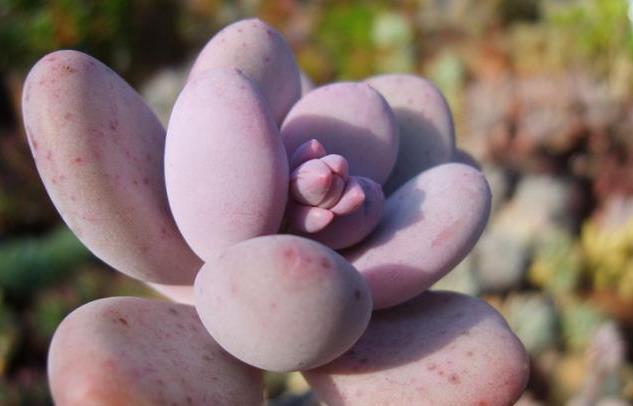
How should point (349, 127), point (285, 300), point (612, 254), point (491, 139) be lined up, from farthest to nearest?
point (491, 139) < point (612, 254) < point (349, 127) < point (285, 300)

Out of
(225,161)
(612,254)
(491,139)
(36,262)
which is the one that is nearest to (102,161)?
(225,161)

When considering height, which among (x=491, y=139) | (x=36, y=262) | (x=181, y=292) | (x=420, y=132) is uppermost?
(x=420, y=132)

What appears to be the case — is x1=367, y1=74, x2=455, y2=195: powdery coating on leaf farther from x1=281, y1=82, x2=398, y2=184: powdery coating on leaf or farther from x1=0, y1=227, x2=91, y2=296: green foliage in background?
x1=0, y1=227, x2=91, y2=296: green foliage in background

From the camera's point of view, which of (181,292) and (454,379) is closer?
(454,379)

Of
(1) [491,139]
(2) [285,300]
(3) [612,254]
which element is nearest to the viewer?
(2) [285,300]

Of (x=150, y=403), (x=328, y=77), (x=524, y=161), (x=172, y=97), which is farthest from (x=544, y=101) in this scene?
(x=150, y=403)

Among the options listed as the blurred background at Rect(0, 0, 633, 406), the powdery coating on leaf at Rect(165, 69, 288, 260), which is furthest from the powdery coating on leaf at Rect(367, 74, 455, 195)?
the blurred background at Rect(0, 0, 633, 406)

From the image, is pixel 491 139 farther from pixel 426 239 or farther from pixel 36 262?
pixel 426 239

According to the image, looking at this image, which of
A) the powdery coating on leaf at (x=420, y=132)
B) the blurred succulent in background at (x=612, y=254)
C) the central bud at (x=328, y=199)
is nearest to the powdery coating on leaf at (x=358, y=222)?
the central bud at (x=328, y=199)

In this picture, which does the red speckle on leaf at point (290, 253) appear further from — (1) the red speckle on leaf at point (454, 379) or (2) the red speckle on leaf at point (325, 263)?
(1) the red speckle on leaf at point (454, 379)
